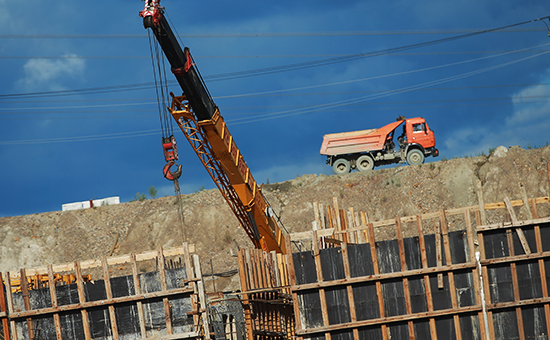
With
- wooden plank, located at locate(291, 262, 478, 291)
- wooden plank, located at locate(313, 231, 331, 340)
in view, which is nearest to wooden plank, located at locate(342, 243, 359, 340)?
wooden plank, located at locate(291, 262, 478, 291)

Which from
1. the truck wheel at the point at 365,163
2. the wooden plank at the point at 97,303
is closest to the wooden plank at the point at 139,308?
the wooden plank at the point at 97,303

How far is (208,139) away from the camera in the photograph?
803 inches

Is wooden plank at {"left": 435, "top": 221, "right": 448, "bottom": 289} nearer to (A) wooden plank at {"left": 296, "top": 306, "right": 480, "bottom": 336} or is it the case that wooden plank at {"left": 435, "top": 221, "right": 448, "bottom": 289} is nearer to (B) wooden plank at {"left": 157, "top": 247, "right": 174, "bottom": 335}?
(A) wooden plank at {"left": 296, "top": 306, "right": 480, "bottom": 336}

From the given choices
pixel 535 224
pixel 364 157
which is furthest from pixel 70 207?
pixel 535 224

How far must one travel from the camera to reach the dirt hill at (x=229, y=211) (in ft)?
127

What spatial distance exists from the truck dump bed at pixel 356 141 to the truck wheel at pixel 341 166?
3.16 feet

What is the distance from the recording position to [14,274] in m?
18.3

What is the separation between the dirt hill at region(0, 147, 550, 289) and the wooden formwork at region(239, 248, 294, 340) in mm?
15597

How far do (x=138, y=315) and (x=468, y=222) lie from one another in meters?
9.84

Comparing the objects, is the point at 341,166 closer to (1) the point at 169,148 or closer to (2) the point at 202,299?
(1) the point at 169,148

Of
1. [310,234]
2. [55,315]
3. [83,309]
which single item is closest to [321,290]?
[310,234]

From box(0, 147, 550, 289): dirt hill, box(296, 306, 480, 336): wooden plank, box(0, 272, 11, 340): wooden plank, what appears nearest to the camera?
box(296, 306, 480, 336): wooden plank

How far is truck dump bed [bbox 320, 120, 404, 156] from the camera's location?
4038cm

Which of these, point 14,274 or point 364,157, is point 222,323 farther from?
point 364,157
